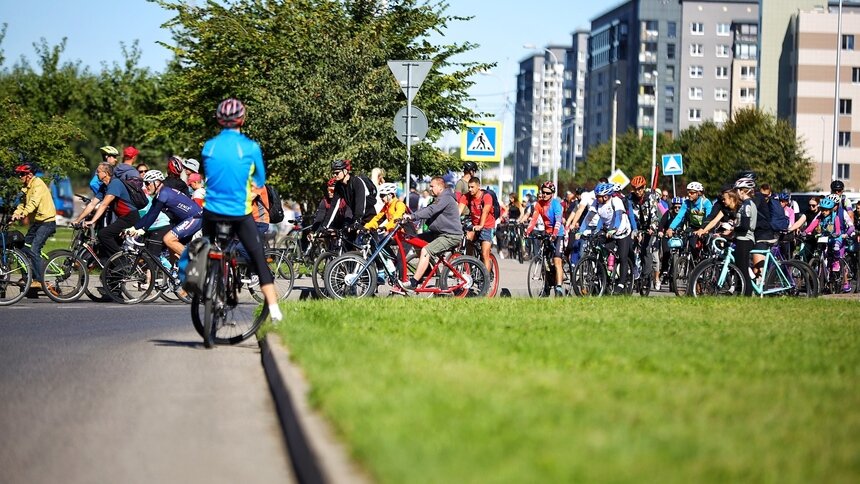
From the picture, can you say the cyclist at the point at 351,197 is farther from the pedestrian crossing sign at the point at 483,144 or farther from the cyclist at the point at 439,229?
the pedestrian crossing sign at the point at 483,144

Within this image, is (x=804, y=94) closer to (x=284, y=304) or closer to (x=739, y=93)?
(x=739, y=93)

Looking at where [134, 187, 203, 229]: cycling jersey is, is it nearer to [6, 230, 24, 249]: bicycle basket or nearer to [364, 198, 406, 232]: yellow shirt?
[6, 230, 24, 249]: bicycle basket

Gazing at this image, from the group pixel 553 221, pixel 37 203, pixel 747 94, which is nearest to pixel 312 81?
pixel 553 221

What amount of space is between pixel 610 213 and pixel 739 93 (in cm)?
13391

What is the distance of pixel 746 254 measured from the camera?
1834cm

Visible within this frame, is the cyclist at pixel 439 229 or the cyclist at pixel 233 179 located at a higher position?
the cyclist at pixel 233 179

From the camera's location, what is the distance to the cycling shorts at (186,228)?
1616 centimetres

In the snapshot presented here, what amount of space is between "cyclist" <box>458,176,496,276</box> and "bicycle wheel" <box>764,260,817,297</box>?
3.91m

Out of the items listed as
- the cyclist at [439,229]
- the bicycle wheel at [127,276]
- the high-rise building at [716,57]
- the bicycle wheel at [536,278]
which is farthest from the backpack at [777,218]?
the high-rise building at [716,57]

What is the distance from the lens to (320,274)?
17.4 m

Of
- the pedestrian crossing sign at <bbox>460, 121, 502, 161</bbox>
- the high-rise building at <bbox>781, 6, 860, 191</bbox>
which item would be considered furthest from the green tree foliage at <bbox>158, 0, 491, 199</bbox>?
the high-rise building at <bbox>781, 6, 860, 191</bbox>

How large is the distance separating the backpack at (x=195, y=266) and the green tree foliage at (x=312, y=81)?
16.7m

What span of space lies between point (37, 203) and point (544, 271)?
7176 mm

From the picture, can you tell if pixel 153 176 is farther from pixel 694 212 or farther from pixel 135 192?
pixel 694 212
